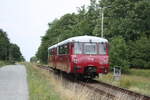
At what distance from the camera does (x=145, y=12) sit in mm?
61844

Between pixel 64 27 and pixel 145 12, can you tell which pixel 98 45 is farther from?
pixel 64 27

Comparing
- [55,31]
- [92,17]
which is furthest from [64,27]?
[92,17]

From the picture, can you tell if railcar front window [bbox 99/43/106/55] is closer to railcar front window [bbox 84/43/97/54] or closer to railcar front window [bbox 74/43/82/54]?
railcar front window [bbox 84/43/97/54]

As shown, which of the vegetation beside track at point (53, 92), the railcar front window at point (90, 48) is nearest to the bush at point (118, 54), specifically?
the railcar front window at point (90, 48)

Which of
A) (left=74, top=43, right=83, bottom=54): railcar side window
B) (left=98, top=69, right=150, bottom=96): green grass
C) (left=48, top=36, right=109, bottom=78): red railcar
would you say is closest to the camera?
(left=98, top=69, right=150, bottom=96): green grass

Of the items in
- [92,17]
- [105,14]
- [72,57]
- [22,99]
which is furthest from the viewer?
[92,17]

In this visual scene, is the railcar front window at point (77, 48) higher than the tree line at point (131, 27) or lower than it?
lower

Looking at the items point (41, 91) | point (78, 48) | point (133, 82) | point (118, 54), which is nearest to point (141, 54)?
point (118, 54)

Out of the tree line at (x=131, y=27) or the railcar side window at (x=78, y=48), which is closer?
the railcar side window at (x=78, y=48)

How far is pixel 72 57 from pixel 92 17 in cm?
5060

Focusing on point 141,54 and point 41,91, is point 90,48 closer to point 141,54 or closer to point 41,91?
point 41,91

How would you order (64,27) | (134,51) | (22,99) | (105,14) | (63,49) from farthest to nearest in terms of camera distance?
(64,27) → (105,14) → (134,51) → (63,49) → (22,99)

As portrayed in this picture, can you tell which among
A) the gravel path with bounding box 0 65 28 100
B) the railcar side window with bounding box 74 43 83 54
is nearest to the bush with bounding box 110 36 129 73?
the railcar side window with bounding box 74 43 83 54

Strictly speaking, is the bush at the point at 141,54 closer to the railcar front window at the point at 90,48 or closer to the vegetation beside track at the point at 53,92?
the railcar front window at the point at 90,48
